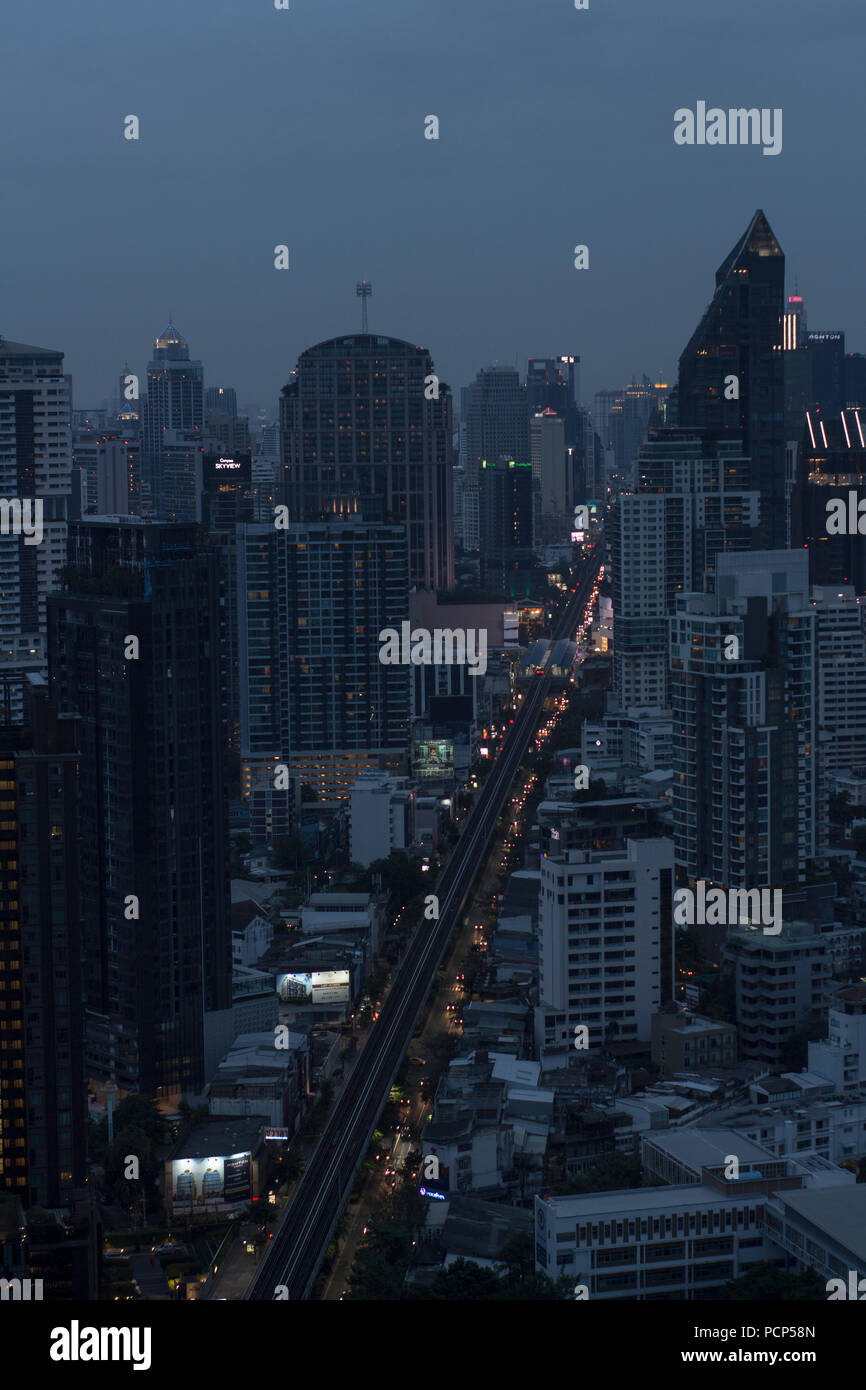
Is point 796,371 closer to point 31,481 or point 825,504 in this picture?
point 825,504

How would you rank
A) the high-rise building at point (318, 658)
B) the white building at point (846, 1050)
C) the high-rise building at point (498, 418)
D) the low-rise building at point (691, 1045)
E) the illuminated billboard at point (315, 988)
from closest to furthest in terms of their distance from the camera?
the white building at point (846, 1050)
the low-rise building at point (691, 1045)
the illuminated billboard at point (315, 988)
the high-rise building at point (318, 658)
the high-rise building at point (498, 418)

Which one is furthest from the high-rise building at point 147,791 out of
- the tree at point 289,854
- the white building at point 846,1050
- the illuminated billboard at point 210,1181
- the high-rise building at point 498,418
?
the high-rise building at point 498,418

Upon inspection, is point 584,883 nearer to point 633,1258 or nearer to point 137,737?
point 137,737

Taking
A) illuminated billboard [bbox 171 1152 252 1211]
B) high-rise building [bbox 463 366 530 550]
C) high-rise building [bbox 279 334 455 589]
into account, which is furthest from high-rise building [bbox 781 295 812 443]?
illuminated billboard [bbox 171 1152 252 1211]

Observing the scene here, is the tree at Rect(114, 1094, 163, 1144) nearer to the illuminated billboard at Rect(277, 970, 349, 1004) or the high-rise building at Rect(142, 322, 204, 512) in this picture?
the illuminated billboard at Rect(277, 970, 349, 1004)

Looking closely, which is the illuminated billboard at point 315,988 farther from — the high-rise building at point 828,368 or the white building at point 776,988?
the high-rise building at point 828,368

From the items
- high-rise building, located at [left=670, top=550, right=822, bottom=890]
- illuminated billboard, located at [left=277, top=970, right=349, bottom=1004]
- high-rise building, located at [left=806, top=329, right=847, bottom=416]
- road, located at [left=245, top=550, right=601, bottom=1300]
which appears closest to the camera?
road, located at [left=245, top=550, right=601, bottom=1300]
